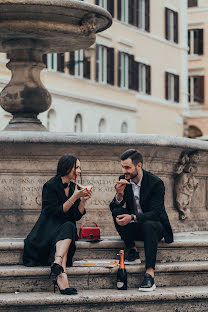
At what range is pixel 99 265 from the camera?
8078 millimetres

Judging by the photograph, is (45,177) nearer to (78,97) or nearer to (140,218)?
(140,218)

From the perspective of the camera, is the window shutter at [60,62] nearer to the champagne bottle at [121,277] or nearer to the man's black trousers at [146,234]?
the man's black trousers at [146,234]

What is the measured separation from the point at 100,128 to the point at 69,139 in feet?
82.8

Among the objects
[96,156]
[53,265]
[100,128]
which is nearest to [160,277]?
[53,265]

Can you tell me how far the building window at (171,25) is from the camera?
4141cm

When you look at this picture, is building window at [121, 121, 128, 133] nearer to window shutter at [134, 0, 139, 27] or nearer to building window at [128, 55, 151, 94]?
building window at [128, 55, 151, 94]

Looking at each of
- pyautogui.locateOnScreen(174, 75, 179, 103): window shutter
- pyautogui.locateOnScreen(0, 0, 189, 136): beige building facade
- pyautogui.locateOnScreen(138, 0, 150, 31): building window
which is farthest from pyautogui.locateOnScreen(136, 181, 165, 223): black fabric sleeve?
pyautogui.locateOnScreen(174, 75, 179, 103): window shutter

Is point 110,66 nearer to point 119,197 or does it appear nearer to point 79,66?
point 79,66

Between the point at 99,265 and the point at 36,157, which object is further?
the point at 36,157

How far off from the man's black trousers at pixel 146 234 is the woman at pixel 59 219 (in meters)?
0.42

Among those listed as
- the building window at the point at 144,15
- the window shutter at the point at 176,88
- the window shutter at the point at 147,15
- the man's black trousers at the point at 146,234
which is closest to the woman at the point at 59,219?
the man's black trousers at the point at 146,234

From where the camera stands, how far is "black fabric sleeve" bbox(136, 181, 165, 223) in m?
8.23

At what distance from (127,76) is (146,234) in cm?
2934

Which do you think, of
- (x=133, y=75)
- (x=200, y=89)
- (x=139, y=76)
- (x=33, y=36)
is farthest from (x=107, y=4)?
(x=33, y=36)
